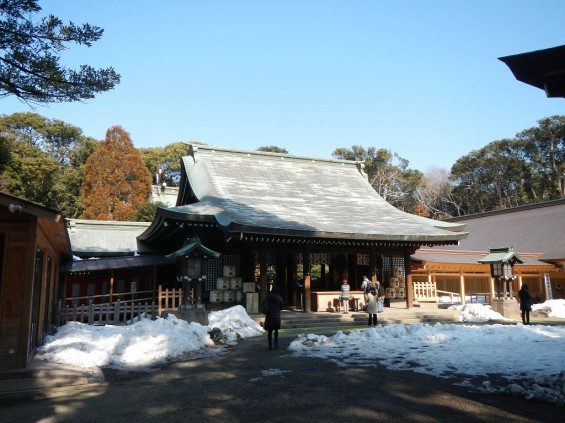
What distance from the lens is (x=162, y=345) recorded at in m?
9.73

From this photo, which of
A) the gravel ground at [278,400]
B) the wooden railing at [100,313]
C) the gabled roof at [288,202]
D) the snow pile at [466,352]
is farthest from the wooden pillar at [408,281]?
the gravel ground at [278,400]

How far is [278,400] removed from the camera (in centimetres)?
604

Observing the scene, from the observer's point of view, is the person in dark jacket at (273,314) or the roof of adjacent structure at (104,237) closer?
the person in dark jacket at (273,314)

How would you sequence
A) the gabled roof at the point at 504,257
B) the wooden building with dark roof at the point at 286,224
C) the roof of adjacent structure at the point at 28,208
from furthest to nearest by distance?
the gabled roof at the point at 504,257, the wooden building with dark roof at the point at 286,224, the roof of adjacent structure at the point at 28,208

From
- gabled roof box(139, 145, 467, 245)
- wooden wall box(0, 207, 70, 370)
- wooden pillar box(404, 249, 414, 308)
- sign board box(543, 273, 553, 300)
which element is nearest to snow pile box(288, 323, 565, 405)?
gabled roof box(139, 145, 467, 245)

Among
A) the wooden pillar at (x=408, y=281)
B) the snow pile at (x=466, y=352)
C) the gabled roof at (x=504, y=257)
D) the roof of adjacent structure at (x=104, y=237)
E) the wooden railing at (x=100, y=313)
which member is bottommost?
the snow pile at (x=466, y=352)

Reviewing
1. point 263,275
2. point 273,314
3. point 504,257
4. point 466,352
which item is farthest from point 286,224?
point 504,257

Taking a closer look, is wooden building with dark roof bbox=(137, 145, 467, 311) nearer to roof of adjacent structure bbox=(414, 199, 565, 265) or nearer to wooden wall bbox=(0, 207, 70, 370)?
roof of adjacent structure bbox=(414, 199, 565, 265)

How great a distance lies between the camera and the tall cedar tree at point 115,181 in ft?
114

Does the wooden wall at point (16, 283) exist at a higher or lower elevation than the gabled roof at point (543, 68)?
lower

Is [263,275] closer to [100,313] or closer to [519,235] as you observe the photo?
[100,313]

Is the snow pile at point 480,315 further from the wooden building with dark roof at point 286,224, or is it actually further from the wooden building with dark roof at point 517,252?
the wooden building with dark roof at point 517,252

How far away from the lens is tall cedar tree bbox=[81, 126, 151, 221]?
34688 mm

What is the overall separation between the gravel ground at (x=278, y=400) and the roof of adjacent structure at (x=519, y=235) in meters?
18.4
